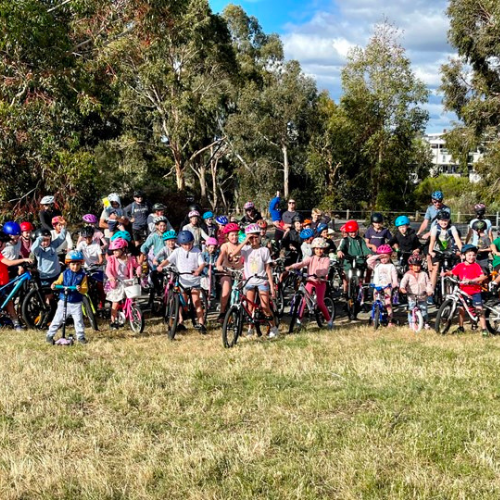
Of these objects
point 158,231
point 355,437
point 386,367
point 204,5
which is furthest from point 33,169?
point 204,5

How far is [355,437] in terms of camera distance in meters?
5.70

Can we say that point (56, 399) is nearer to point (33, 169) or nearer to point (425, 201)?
point (33, 169)

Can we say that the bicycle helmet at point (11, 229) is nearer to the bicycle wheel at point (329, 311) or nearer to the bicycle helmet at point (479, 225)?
the bicycle wheel at point (329, 311)

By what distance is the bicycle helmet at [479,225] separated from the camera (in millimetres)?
12273

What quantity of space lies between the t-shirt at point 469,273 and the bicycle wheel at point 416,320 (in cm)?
84

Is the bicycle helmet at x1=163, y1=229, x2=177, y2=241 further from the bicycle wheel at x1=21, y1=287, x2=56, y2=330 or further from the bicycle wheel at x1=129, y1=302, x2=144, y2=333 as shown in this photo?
the bicycle wheel at x1=21, y1=287, x2=56, y2=330

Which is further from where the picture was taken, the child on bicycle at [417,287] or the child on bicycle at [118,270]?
the child on bicycle at [417,287]

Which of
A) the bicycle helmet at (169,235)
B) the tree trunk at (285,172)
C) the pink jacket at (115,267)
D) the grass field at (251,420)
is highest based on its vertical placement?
the tree trunk at (285,172)

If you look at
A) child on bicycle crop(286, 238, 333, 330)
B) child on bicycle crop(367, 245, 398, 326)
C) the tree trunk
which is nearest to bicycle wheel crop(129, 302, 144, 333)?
child on bicycle crop(286, 238, 333, 330)

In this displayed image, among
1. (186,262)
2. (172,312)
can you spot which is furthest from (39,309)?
(186,262)

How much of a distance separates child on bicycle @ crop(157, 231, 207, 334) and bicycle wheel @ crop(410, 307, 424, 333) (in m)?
3.60

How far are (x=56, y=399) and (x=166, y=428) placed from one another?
1.56 m

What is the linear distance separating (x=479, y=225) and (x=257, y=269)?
16.4 ft

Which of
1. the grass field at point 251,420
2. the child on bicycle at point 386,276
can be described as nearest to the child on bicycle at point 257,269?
the grass field at point 251,420
